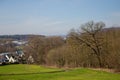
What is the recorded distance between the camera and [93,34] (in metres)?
45.0

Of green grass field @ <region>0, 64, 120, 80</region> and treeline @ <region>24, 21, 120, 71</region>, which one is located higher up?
treeline @ <region>24, 21, 120, 71</region>

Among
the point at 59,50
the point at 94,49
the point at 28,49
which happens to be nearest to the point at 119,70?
the point at 94,49

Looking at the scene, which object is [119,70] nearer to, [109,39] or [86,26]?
[109,39]

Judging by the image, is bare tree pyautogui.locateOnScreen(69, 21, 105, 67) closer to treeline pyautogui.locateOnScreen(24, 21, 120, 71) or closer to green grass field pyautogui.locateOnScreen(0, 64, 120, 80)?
treeline pyautogui.locateOnScreen(24, 21, 120, 71)

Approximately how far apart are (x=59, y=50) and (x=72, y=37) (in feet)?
42.4

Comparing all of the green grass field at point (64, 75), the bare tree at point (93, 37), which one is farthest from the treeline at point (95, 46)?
the green grass field at point (64, 75)

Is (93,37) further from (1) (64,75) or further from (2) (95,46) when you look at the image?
(1) (64,75)

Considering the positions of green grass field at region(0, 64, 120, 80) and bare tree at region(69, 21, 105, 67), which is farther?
bare tree at region(69, 21, 105, 67)

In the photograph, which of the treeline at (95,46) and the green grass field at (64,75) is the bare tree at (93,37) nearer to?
the treeline at (95,46)

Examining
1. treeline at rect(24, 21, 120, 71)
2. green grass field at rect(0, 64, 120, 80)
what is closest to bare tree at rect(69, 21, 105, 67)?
treeline at rect(24, 21, 120, 71)

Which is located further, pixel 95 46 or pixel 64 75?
pixel 95 46

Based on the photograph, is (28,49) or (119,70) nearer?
(119,70)

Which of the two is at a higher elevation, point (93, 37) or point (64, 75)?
point (93, 37)

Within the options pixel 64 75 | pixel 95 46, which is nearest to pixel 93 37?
pixel 95 46
